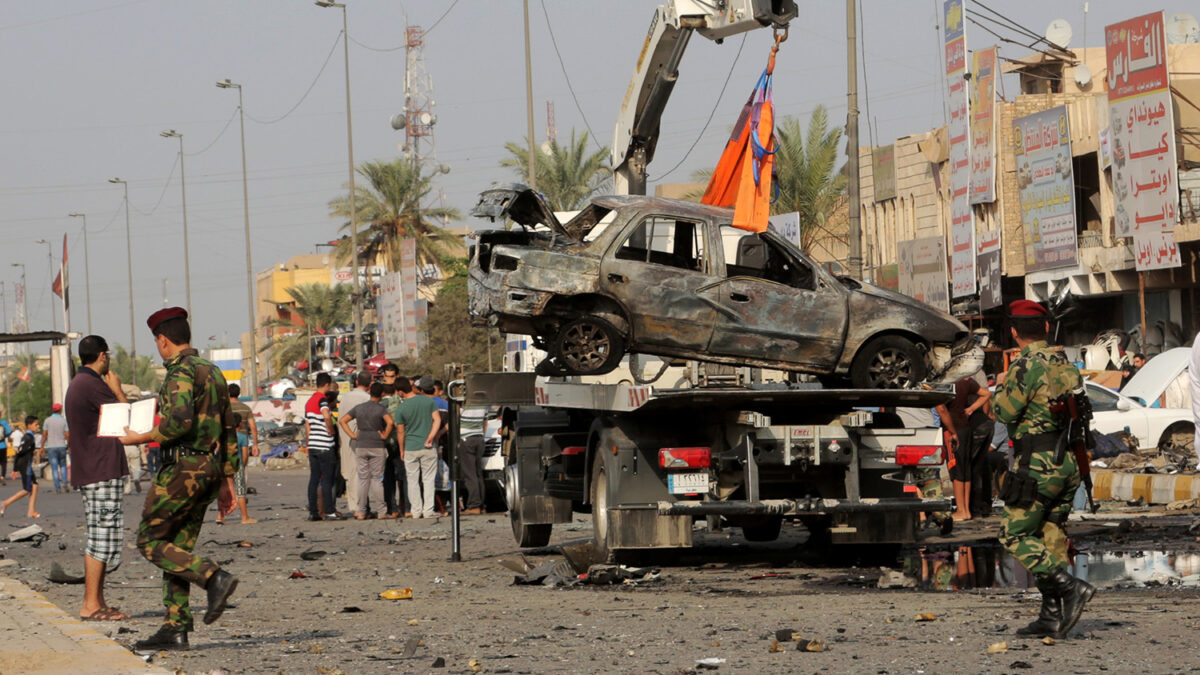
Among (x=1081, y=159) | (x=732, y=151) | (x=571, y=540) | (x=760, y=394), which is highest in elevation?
(x=1081, y=159)

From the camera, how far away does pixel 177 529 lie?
30.4ft

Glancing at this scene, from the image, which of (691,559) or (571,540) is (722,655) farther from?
(571,540)

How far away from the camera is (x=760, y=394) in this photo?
12320 millimetres

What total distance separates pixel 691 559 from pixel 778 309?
2.36 meters

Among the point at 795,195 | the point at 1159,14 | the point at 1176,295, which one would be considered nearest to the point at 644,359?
the point at 1159,14

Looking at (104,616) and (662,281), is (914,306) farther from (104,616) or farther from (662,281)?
(104,616)

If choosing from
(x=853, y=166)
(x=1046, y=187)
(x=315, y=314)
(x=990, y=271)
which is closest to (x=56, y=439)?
(x=853, y=166)

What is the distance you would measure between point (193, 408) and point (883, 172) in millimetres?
50546

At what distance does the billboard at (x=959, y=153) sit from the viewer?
1700 inches

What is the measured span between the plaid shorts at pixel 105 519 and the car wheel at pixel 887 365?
19.6 ft

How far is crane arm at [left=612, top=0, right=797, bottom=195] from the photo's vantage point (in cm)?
1712

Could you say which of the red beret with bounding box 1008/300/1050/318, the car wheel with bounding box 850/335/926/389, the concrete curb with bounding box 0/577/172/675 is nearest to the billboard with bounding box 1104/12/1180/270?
the car wheel with bounding box 850/335/926/389

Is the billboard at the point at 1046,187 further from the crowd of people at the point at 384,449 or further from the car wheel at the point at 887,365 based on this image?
the car wheel at the point at 887,365

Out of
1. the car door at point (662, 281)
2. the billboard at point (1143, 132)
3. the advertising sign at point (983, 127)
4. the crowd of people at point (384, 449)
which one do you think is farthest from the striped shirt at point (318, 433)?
the advertising sign at point (983, 127)
